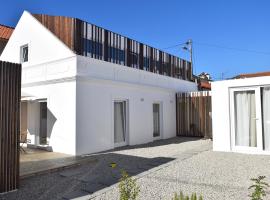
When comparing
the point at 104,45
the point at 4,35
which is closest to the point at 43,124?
the point at 104,45

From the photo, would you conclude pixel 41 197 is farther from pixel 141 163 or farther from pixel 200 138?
pixel 200 138

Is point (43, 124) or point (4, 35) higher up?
point (4, 35)

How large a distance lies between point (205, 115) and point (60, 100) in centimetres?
1146

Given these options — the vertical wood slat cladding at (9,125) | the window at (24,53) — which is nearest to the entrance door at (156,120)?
the window at (24,53)

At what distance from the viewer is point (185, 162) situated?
10.6m

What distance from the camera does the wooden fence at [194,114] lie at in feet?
63.7

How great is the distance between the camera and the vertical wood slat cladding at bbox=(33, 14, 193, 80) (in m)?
13.8

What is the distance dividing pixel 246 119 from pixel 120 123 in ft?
23.4

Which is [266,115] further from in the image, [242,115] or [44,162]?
[44,162]

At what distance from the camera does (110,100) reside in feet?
47.4

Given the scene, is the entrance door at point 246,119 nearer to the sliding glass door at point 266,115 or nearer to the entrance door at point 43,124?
the sliding glass door at point 266,115

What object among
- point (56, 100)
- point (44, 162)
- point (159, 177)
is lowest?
point (159, 177)

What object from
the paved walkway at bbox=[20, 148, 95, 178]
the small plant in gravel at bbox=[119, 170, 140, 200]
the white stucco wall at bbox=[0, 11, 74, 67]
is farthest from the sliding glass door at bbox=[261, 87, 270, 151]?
the white stucco wall at bbox=[0, 11, 74, 67]

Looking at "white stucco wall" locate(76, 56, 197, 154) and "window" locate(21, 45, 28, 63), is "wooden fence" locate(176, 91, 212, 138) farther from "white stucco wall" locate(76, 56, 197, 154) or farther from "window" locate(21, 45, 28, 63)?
"window" locate(21, 45, 28, 63)
